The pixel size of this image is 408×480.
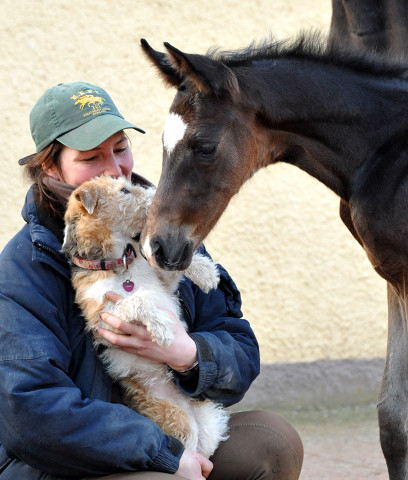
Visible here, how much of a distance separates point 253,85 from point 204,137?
0.30 meters

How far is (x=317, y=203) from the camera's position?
14.8ft

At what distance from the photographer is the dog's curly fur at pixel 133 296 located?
2051mm

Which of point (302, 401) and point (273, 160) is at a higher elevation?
point (273, 160)

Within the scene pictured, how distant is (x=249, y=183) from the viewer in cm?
439

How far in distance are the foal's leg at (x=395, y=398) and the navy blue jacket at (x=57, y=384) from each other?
88 centimetres

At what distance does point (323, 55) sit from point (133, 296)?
1250 mm

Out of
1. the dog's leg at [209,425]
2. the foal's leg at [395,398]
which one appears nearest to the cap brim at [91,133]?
the dog's leg at [209,425]

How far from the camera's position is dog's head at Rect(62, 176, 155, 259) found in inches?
83.0

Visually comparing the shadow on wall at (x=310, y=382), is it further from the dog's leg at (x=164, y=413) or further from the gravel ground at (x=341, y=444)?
the dog's leg at (x=164, y=413)

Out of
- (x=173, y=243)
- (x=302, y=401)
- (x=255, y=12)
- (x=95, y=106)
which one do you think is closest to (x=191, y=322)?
(x=173, y=243)

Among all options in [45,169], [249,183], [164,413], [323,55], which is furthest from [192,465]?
[249,183]

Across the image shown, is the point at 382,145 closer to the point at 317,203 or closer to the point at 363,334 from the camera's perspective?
the point at 317,203

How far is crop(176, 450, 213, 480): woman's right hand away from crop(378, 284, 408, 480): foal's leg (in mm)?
Answer: 992

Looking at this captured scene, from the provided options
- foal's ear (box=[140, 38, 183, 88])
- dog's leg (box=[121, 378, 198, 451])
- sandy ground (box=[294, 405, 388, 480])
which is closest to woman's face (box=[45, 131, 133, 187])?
foal's ear (box=[140, 38, 183, 88])
